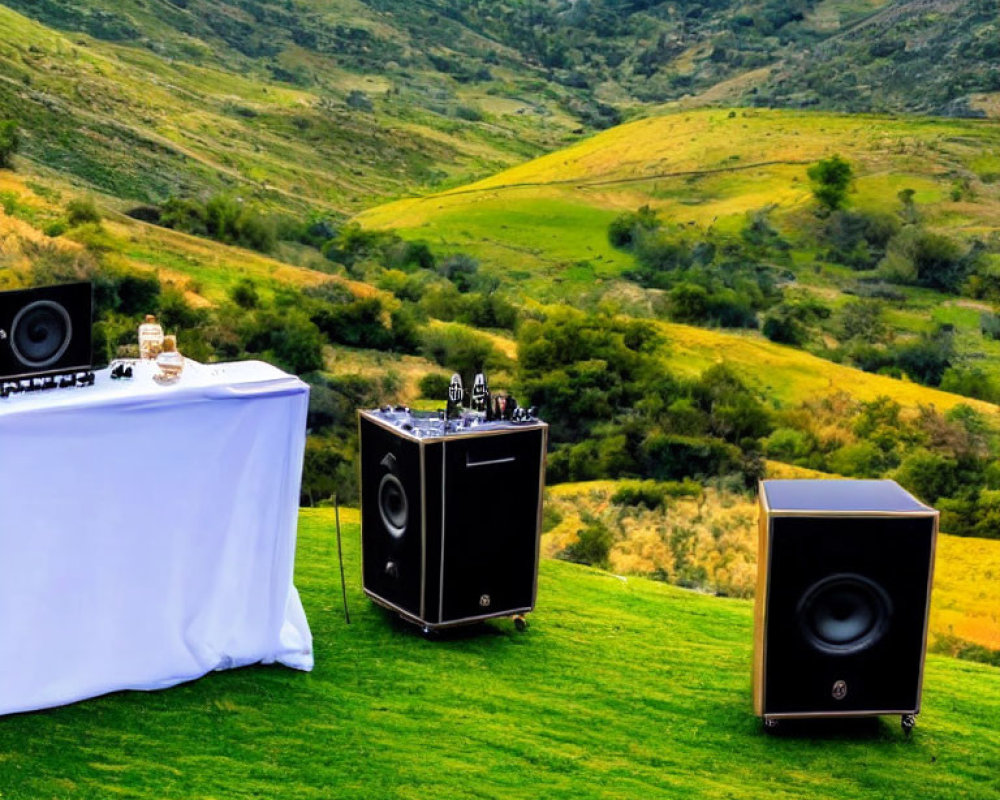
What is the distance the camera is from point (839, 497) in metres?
5.90

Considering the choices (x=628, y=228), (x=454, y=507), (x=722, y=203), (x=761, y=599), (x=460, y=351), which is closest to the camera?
(x=761, y=599)

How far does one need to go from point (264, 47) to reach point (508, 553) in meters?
76.5

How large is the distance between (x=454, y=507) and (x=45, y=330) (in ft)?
6.58

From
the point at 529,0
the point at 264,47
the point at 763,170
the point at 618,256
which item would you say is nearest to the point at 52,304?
the point at 618,256

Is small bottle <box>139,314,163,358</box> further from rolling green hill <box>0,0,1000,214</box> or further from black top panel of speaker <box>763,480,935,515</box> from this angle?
rolling green hill <box>0,0,1000,214</box>

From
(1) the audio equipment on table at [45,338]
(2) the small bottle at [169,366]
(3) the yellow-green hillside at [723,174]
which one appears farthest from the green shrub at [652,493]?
(3) the yellow-green hillside at [723,174]

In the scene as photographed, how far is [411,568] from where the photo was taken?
6.78 m

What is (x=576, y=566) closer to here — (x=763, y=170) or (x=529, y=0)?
(x=763, y=170)

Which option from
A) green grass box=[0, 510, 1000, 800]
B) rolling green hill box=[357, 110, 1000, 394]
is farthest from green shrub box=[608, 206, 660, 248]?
green grass box=[0, 510, 1000, 800]

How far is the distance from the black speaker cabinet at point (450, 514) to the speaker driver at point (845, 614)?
59.3 inches

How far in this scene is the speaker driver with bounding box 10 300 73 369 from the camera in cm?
570

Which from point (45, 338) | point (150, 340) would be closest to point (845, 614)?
point (150, 340)

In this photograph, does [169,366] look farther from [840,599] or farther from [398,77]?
[398,77]

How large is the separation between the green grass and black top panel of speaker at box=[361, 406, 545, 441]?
1.04m
